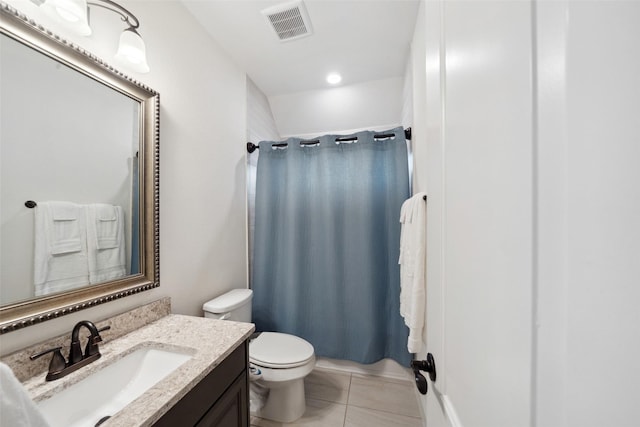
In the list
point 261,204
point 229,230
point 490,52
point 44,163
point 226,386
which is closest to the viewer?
point 490,52

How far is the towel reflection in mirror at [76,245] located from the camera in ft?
2.52

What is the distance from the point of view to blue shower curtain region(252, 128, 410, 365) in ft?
5.72

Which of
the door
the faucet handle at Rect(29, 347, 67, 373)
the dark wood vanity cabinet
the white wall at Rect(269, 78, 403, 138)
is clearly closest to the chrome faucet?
the faucet handle at Rect(29, 347, 67, 373)

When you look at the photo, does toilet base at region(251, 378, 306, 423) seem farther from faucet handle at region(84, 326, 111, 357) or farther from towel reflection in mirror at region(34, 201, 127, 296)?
towel reflection in mirror at region(34, 201, 127, 296)

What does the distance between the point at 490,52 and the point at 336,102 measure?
2.04 m

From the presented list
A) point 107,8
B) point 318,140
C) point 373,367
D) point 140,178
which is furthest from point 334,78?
point 373,367

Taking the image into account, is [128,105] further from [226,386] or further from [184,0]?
[226,386]

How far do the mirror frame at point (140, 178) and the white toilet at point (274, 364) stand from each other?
482 mm

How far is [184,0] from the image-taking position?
4.33ft

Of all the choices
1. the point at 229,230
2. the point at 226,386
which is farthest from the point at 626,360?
the point at 229,230

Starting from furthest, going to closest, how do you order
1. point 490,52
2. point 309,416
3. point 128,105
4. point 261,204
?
1. point 261,204
2. point 309,416
3. point 128,105
4. point 490,52

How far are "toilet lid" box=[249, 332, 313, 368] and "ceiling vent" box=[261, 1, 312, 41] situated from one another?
2078 mm

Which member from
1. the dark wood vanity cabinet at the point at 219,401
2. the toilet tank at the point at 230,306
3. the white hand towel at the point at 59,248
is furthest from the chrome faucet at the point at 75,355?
the toilet tank at the point at 230,306

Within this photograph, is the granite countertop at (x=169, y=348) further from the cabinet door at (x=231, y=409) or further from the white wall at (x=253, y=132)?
the white wall at (x=253, y=132)
